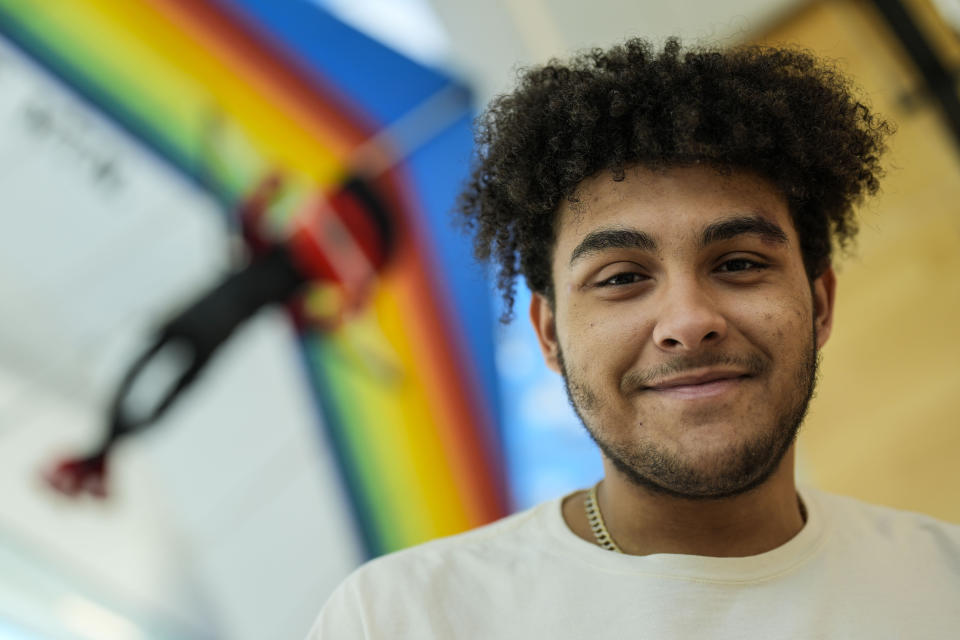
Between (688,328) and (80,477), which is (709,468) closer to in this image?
(688,328)

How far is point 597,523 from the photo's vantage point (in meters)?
1.15

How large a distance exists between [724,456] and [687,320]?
0.55 ft

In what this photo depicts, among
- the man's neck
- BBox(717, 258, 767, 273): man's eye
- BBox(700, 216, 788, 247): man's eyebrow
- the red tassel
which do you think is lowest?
the man's neck

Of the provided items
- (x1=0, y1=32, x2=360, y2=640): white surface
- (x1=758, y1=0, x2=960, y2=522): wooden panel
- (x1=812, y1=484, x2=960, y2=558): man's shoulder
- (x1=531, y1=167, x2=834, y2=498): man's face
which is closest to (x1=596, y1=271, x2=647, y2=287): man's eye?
(x1=531, y1=167, x2=834, y2=498): man's face

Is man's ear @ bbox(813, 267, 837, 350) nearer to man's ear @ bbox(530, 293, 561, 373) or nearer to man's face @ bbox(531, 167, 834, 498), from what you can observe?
man's face @ bbox(531, 167, 834, 498)

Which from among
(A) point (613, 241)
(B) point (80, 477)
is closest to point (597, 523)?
(A) point (613, 241)

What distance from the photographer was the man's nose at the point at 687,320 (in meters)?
0.96

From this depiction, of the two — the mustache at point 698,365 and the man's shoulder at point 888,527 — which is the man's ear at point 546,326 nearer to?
the mustache at point 698,365

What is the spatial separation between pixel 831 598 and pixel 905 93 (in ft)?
6.44

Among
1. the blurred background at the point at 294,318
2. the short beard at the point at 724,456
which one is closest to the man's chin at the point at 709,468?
the short beard at the point at 724,456

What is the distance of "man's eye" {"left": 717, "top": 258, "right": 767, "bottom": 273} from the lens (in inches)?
41.2

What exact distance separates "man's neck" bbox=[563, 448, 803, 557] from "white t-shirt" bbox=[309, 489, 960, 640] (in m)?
0.04

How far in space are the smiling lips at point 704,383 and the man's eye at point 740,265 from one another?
0.15 meters

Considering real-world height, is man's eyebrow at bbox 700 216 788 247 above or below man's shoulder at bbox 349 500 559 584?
above
